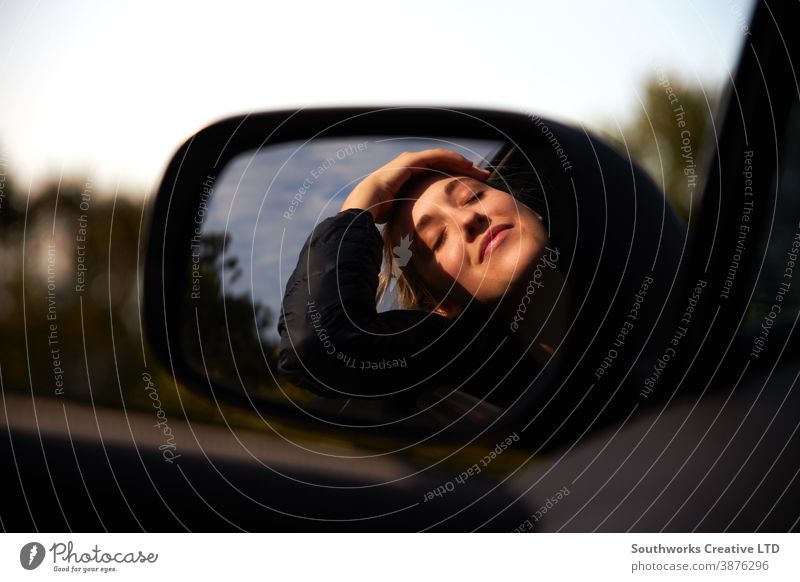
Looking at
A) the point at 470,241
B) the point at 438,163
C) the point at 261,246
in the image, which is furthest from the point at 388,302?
the point at 261,246

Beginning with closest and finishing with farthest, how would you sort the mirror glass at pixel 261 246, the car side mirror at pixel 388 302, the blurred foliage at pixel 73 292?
the car side mirror at pixel 388 302 < the mirror glass at pixel 261 246 < the blurred foliage at pixel 73 292

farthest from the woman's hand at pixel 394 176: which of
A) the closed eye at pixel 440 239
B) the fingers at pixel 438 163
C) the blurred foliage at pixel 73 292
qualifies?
the blurred foliage at pixel 73 292

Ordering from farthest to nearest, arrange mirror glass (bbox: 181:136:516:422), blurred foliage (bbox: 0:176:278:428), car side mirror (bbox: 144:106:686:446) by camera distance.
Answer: blurred foliage (bbox: 0:176:278:428) → mirror glass (bbox: 181:136:516:422) → car side mirror (bbox: 144:106:686:446)

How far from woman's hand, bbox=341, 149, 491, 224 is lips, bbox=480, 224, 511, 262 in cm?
12

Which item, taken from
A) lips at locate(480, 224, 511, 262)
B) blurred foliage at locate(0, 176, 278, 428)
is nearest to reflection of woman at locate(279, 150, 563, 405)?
lips at locate(480, 224, 511, 262)

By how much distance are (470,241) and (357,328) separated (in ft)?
0.87

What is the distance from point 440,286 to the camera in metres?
1.48

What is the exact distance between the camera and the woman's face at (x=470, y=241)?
58.0 inches

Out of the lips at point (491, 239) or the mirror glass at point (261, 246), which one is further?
the mirror glass at point (261, 246)

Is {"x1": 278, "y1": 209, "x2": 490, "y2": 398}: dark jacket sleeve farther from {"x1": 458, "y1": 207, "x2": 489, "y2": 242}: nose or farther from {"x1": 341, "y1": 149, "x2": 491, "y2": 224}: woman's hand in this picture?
{"x1": 458, "y1": 207, "x2": 489, "y2": 242}: nose

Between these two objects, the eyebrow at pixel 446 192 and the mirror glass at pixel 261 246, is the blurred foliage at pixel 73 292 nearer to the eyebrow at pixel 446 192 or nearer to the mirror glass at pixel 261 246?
the mirror glass at pixel 261 246

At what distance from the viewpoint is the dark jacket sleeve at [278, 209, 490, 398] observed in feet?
4.84

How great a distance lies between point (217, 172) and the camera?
6.73 ft

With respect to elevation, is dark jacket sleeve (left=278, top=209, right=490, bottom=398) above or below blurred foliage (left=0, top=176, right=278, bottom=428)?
above
